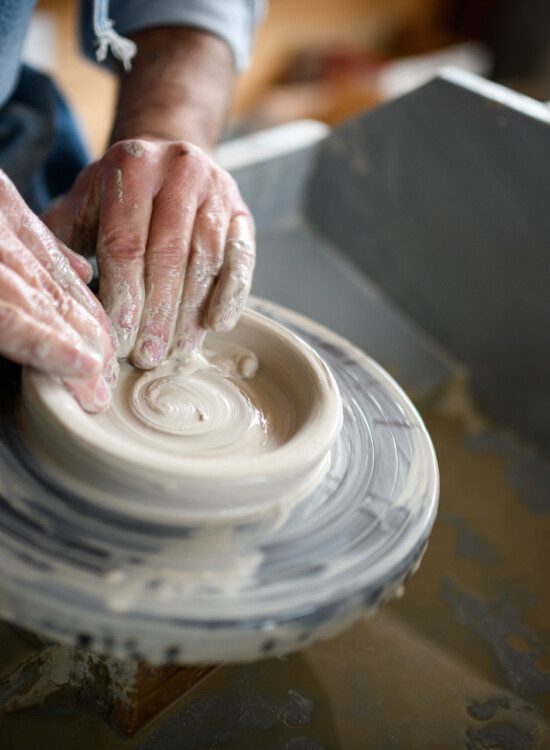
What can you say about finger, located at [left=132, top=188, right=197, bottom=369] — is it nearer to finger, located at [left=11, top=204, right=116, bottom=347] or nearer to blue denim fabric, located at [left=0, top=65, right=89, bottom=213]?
finger, located at [left=11, top=204, right=116, bottom=347]

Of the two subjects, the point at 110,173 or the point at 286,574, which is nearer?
the point at 286,574

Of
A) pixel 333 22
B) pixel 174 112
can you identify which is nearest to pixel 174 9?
pixel 174 112

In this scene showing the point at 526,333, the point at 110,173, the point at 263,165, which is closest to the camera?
the point at 110,173

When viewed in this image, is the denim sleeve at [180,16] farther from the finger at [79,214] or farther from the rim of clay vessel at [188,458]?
the rim of clay vessel at [188,458]

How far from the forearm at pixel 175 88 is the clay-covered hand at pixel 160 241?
0.36 meters

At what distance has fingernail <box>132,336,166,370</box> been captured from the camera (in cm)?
114

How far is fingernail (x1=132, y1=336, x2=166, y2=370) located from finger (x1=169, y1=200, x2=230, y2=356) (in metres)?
0.04

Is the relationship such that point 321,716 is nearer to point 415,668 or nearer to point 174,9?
point 415,668

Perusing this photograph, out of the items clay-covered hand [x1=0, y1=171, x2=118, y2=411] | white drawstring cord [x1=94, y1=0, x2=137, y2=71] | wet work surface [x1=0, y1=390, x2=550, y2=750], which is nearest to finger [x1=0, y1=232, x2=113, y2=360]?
clay-covered hand [x1=0, y1=171, x2=118, y2=411]

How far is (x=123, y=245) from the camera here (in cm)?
117

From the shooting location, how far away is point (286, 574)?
0.92m

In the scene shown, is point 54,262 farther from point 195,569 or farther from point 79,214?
point 195,569

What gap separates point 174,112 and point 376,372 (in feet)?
2.49

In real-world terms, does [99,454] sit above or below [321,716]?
above
